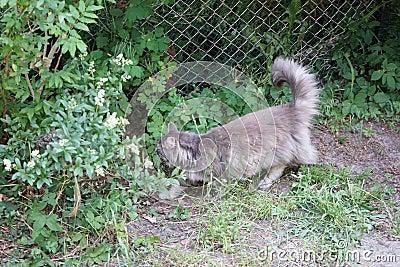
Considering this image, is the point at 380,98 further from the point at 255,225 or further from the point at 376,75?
the point at 255,225

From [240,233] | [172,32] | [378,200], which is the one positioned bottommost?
[240,233]

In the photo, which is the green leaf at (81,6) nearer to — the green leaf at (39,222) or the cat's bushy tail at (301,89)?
the green leaf at (39,222)

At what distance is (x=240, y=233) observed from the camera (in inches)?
138

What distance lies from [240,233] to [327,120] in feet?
5.52

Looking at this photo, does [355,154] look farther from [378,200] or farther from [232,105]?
[232,105]

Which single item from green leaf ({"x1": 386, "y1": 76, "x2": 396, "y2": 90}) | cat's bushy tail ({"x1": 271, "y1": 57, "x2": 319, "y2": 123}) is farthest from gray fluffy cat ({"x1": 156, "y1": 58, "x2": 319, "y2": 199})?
green leaf ({"x1": 386, "y1": 76, "x2": 396, "y2": 90})

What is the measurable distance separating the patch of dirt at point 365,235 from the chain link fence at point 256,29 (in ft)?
2.62

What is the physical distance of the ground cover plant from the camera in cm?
308

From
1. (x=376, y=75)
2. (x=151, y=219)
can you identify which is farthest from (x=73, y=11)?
(x=376, y=75)

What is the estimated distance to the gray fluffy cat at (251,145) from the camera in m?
3.92

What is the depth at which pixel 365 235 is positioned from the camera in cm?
348

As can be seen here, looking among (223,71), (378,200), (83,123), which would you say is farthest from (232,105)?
(83,123)

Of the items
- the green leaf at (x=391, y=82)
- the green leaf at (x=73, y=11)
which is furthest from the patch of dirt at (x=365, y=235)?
the green leaf at (x=73, y=11)

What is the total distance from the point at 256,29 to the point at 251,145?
1499 millimetres
